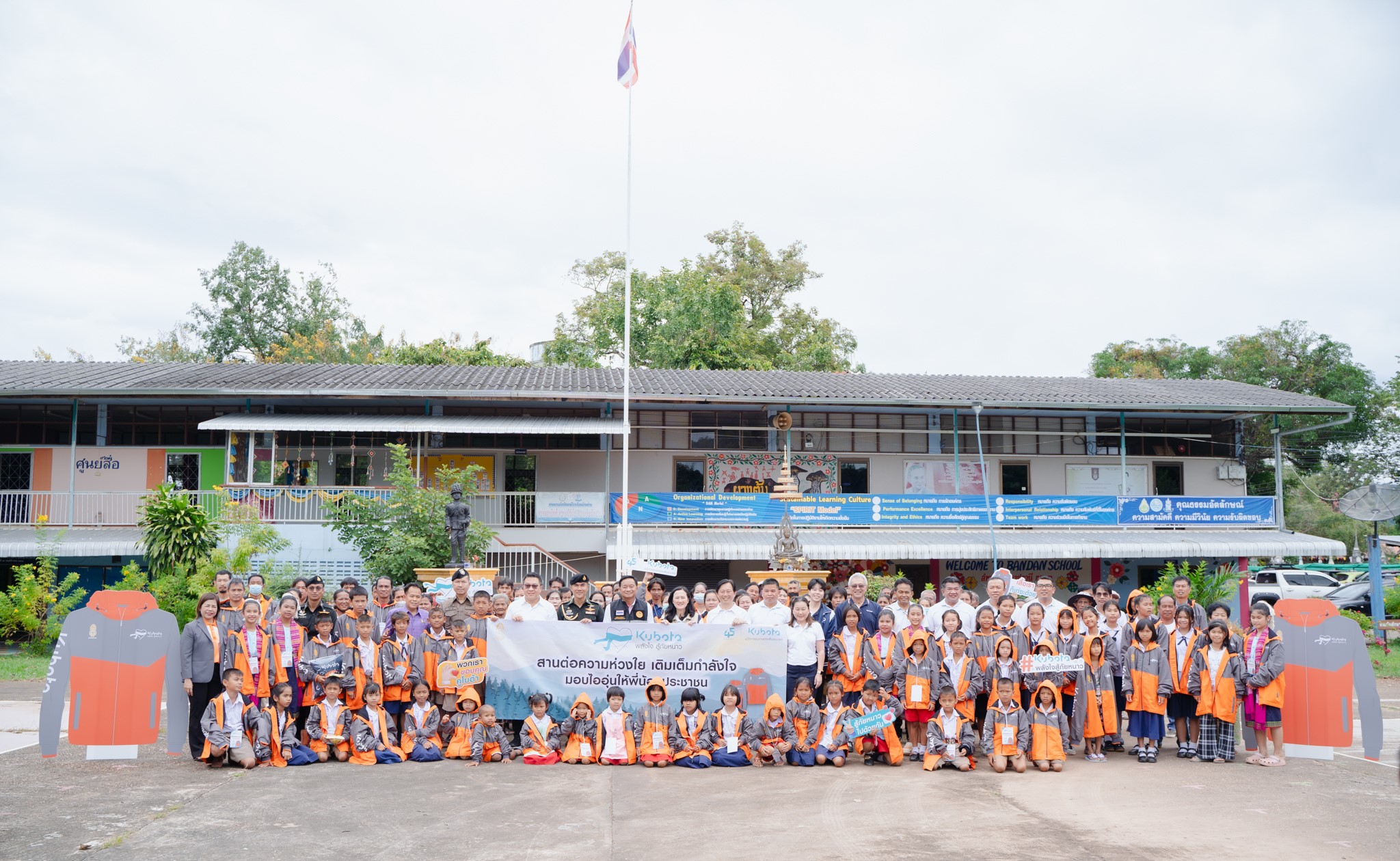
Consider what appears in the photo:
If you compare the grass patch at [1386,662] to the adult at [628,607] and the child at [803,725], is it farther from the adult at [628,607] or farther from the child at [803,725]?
the adult at [628,607]

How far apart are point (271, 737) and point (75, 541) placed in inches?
479

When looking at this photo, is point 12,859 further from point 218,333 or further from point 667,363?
point 218,333

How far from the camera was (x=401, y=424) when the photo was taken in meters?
18.3

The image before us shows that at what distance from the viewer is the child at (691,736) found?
8555 mm

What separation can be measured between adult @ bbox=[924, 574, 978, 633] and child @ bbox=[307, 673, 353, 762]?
17.6ft

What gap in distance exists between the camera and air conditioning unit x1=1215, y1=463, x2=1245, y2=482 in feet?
74.9

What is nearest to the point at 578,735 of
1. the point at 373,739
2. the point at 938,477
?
the point at 373,739

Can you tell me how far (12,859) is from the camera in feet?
19.1

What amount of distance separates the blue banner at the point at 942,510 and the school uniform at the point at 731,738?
10.8 metres

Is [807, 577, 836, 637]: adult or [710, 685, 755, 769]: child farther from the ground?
[807, 577, 836, 637]: adult

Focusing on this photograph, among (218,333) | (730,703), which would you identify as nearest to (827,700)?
(730,703)

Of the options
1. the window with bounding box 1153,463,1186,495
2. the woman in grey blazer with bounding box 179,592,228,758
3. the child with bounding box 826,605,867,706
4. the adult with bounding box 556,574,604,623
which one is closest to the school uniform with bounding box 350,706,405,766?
the woman in grey blazer with bounding box 179,592,228,758

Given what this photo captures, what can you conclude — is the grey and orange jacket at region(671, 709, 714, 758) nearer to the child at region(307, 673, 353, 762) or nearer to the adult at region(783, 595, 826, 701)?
the adult at region(783, 595, 826, 701)

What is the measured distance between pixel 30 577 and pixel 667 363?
17114 mm
